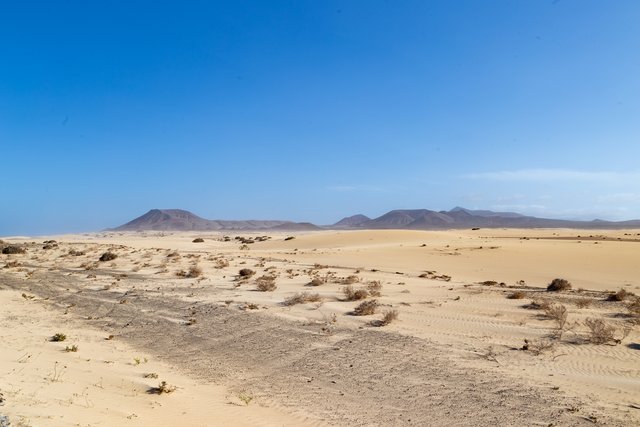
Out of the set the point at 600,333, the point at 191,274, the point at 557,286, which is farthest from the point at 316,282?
the point at 600,333

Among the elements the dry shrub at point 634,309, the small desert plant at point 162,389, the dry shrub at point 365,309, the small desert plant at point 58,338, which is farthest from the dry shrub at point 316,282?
the small desert plant at point 162,389

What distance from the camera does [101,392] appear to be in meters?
7.71

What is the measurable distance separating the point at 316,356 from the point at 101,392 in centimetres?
433

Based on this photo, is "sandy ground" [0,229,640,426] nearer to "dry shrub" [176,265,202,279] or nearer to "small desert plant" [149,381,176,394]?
"small desert plant" [149,381,176,394]

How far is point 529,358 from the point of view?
368 inches

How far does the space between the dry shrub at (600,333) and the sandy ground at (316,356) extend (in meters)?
0.21

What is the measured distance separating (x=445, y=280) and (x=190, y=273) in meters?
12.1

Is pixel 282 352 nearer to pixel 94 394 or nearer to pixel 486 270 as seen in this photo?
pixel 94 394

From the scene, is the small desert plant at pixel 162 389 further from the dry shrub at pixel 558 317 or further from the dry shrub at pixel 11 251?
the dry shrub at pixel 11 251

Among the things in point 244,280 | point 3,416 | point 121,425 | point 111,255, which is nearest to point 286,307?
point 244,280

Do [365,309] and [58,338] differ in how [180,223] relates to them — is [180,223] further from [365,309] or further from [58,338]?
[365,309]

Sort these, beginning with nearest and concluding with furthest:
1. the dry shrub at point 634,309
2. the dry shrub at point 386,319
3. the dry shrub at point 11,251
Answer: the dry shrub at point 634,309
the dry shrub at point 386,319
the dry shrub at point 11,251

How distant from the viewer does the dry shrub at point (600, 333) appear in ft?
32.9

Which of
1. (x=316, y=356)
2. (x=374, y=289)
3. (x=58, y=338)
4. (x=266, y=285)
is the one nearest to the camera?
(x=316, y=356)
